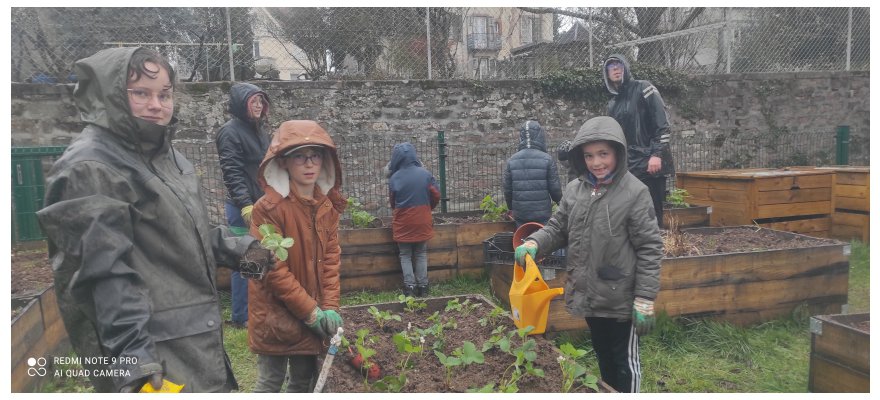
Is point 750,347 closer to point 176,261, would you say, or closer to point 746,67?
point 176,261

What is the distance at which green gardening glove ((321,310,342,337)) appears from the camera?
2564 millimetres

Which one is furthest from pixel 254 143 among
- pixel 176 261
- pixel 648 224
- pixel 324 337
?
pixel 648 224

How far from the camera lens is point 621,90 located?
5.34 metres

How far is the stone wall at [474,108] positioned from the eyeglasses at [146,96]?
6.48 m

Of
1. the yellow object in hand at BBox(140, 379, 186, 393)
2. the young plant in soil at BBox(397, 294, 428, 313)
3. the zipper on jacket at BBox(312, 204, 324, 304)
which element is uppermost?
the zipper on jacket at BBox(312, 204, 324, 304)

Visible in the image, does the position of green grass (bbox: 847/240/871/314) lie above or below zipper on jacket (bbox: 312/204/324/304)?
below

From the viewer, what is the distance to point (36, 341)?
3492 millimetres

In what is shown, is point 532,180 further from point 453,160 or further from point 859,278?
point 453,160

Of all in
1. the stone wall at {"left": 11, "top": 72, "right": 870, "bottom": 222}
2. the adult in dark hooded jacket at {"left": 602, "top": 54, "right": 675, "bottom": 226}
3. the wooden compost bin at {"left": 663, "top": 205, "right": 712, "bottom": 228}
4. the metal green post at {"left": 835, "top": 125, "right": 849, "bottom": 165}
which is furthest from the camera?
the metal green post at {"left": 835, "top": 125, "right": 849, "bottom": 165}

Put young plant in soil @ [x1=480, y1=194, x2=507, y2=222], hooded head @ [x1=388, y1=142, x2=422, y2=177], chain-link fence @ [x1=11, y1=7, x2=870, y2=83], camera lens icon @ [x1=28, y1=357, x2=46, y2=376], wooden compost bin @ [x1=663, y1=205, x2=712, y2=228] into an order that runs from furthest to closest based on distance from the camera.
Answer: chain-link fence @ [x1=11, y1=7, x2=870, y2=83] → wooden compost bin @ [x1=663, y1=205, x2=712, y2=228] → young plant in soil @ [x1=480, y1=194, x2=507, y2=222] → hooded head @ [x1=388, y1=142, x2=422, y2=177] → camera lens icon @ [x1=28, y1=357, x2=46, y2=376]

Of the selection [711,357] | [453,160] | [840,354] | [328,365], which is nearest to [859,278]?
[711,357]

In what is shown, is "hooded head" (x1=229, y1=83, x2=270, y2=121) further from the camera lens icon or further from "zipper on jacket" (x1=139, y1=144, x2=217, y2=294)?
"zipper on jacket" (x1=139, y1=144, x2=217, y2=294)

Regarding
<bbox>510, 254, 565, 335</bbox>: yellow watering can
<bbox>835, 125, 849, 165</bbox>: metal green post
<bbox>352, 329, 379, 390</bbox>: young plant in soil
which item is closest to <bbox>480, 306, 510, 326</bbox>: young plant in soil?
<bbox>510, 254, 565, 335</bbox>: yellow watering can

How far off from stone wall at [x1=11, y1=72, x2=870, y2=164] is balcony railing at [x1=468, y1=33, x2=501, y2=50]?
32.3 inches
